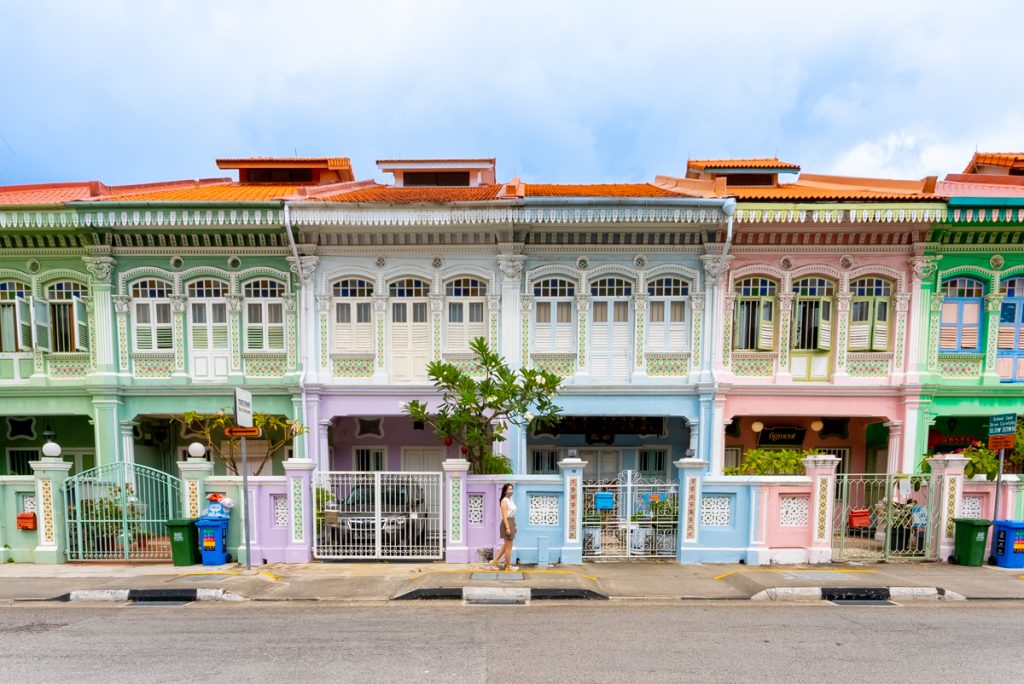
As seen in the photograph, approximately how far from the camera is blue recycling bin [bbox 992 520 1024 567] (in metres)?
8.73

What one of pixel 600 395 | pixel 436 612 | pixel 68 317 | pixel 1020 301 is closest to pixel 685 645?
pixel 436 612

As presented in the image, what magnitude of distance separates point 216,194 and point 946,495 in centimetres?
1725

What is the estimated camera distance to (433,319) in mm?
11750

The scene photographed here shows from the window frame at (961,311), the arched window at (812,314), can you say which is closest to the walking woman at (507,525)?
the arched window at (812,314)

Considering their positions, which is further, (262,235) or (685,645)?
(262,235)

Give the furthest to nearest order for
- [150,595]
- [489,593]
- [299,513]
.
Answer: [299,513]
[150,595]
[489,593]

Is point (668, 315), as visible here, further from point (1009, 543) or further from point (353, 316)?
point (353, 316)

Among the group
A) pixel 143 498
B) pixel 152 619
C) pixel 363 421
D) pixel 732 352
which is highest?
pixel 732 352

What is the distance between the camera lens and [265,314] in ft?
38.8

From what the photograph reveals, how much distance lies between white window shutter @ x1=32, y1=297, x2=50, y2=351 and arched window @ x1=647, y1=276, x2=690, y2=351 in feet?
45.8

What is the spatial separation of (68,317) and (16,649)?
28.8 ft

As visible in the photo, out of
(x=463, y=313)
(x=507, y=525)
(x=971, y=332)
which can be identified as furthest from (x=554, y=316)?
(x=971, y=332)

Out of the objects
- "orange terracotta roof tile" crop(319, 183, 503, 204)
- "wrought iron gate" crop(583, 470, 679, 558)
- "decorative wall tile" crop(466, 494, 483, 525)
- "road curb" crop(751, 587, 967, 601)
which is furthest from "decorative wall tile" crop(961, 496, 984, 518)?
"orange terracotta roof tile" crop(319, 183, 503, 204)

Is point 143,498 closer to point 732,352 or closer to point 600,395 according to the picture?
point 600,395
